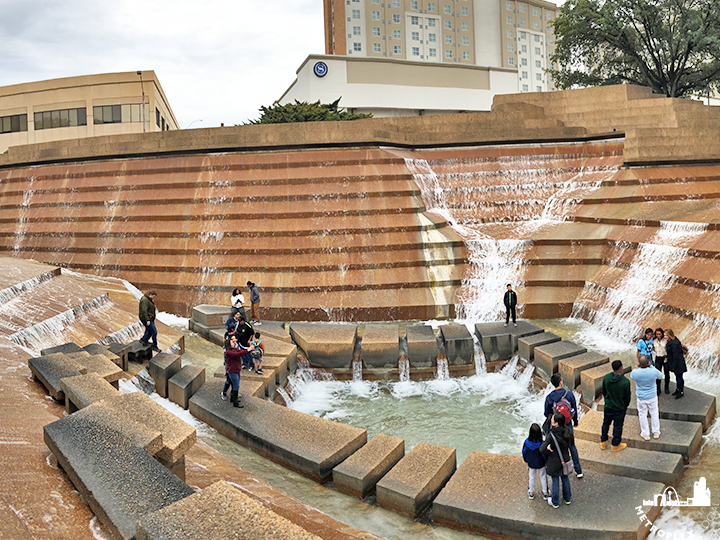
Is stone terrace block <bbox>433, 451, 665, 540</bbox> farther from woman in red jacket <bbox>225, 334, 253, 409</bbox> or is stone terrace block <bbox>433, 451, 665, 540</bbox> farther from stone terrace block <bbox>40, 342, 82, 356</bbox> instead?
stone terrace block <bbox>40, 342, 82, 356</bbox>

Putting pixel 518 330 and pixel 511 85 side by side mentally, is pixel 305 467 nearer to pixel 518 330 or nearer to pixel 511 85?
pixel 518 330

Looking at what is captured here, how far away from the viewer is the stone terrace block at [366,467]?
7379 mm

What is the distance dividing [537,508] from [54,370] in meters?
7.37

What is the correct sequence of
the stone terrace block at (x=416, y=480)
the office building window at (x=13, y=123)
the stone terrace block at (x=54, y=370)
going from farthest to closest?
the office building window at (x=13, y=123) → the stone terrace block at (x=54, y=370) → the stone terrace block at (x=416, y=480)

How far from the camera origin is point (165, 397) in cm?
1068

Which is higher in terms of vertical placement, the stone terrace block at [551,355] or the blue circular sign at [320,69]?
the blue circular sign at [320,69]

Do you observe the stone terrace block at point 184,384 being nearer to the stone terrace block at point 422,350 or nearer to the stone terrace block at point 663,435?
the stone terrace block at point 422,350

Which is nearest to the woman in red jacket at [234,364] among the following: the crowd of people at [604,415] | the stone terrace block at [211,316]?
the crowd of people at [604,415]

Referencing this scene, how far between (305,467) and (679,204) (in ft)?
50.9

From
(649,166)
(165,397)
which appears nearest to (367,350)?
(165,397)

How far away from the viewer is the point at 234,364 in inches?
368

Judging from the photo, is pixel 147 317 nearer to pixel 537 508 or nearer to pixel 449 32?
pixel 537 508

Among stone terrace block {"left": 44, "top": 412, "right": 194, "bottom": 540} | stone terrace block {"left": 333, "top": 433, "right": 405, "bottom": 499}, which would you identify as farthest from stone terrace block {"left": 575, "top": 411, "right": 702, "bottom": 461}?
stone terrace block {"left": 44, "top": 412, "right": 194, "bottom": 540}
